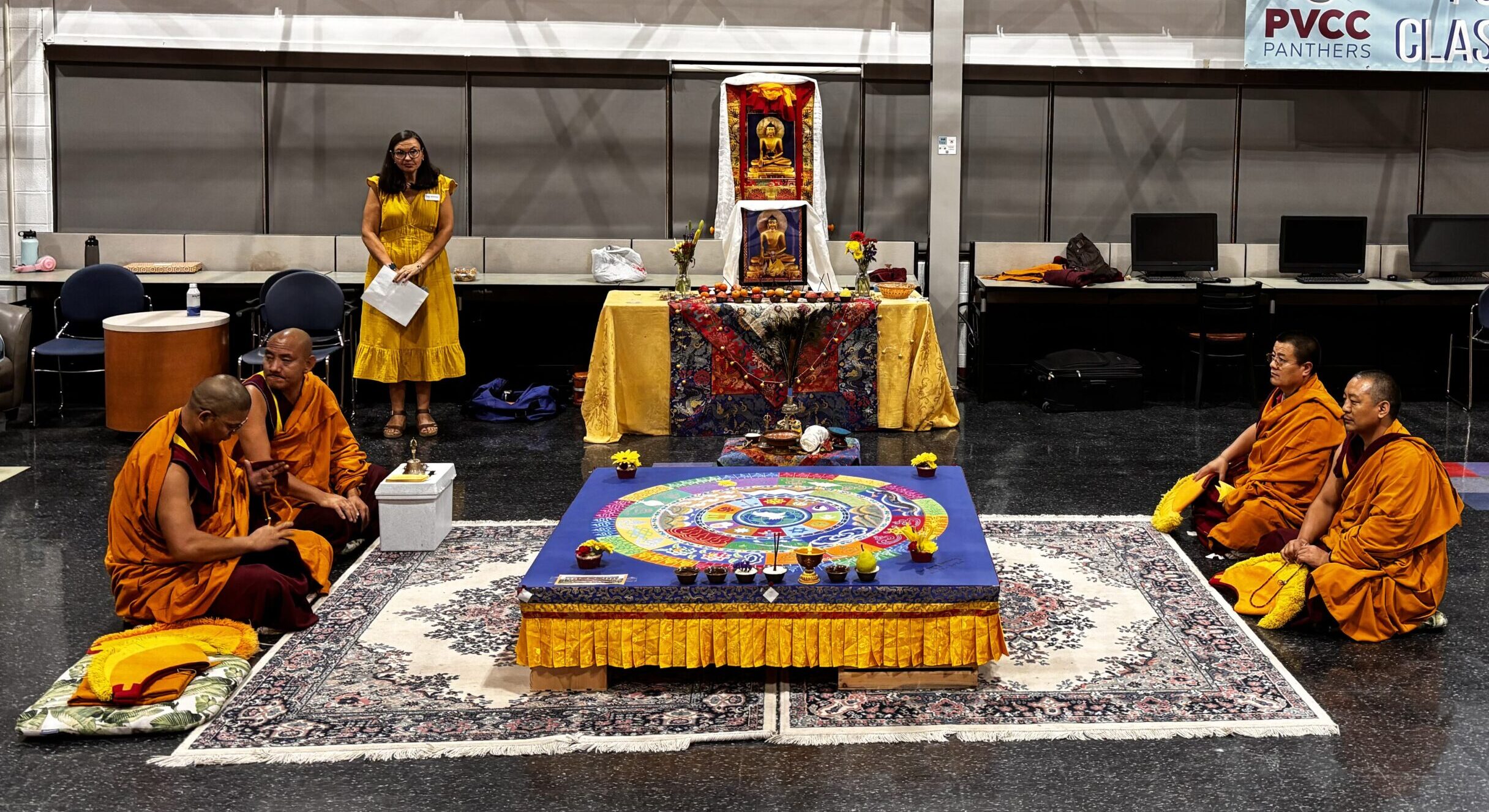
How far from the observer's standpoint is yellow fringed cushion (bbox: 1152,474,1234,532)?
6.24m

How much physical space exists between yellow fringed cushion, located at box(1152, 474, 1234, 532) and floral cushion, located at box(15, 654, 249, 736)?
388cm

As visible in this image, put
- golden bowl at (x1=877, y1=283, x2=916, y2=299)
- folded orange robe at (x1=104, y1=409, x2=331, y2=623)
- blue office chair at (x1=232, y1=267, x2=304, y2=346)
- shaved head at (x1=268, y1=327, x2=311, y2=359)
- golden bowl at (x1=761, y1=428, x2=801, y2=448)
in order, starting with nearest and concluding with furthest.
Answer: folded orange robe at (x1=104, y1=409, x2=331, y2=623)
shaved head at (x1=268, y1=327, x2=311, y2=359)
golden bowl at (x1=761, y1=428, x2=801, y2=448)
golden bowl at (x1=877, y1=283, x2=916, y2=299)
blue office chair at (x1=232, y1=267, x2=304, y2=346)

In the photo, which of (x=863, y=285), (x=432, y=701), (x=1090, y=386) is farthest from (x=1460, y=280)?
(x=432, y=701)

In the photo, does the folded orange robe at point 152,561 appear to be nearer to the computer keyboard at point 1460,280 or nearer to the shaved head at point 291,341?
the shaved head at point 291,341

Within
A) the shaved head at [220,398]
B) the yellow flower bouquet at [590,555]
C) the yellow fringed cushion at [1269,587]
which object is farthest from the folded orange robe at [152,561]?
the yellow fringed cushion at [1269,587]

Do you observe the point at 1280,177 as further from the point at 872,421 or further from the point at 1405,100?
the point at 872,421

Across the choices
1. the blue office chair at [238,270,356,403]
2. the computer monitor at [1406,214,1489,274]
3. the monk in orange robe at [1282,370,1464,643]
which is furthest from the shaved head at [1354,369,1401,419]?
the blue office chair at [238,270,356,403]

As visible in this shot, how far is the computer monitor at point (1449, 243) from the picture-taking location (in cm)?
1027

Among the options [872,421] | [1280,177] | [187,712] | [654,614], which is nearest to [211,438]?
[187,712]

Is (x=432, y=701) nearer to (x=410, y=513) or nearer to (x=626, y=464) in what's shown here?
(x=626, y=464)

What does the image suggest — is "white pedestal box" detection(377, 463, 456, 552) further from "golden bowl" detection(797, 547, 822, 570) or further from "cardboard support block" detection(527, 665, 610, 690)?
"golden bowl" detection(797, 547, 822, 570)

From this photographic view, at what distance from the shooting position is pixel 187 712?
423 cm

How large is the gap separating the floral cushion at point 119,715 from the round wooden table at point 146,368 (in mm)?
4216

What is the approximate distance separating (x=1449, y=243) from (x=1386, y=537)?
6200 millimetres
